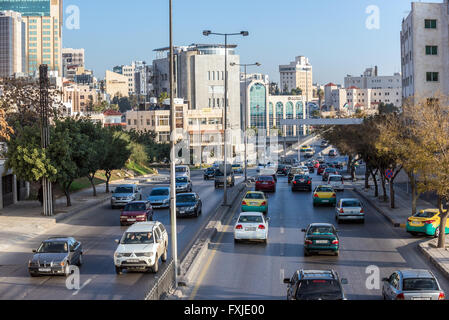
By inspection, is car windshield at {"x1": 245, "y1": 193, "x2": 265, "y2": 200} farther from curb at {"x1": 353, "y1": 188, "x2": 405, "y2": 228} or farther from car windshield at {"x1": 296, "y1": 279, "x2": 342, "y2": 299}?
car windshield at {"x1": 296, "y1": 279, "x2": 342, "y2": 299}

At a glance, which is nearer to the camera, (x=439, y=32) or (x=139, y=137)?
(x=439, y=32)

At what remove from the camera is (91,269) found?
2355cm

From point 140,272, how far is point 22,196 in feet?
103

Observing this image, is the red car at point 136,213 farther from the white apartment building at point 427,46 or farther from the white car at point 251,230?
the white apartment building at point 427,46

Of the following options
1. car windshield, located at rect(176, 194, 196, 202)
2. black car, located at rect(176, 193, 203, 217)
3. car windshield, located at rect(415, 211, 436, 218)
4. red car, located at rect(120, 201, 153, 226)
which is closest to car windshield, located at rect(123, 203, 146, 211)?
red car, located at rect(120, 201, 153, 226)

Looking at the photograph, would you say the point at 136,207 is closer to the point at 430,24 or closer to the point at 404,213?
the point at 404,213

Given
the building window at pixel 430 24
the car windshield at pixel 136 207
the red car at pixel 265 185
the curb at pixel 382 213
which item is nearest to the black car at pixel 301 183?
the red car at pixel 265 185

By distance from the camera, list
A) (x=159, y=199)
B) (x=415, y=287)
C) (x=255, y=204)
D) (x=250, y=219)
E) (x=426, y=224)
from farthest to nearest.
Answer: (x=159, y=199), (x=255, y=204), (x=426, y=224), (x=250, y=219), (x=415, y=287)

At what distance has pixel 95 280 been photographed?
21594 mm

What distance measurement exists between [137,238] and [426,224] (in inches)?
584

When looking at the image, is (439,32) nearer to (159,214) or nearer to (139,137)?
(159,214)

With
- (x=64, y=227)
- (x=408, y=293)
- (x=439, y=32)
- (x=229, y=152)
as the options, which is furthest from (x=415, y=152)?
(x=229, y=152)

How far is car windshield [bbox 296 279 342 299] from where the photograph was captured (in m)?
15.5

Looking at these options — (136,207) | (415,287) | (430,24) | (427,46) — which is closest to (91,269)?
(136,207)
